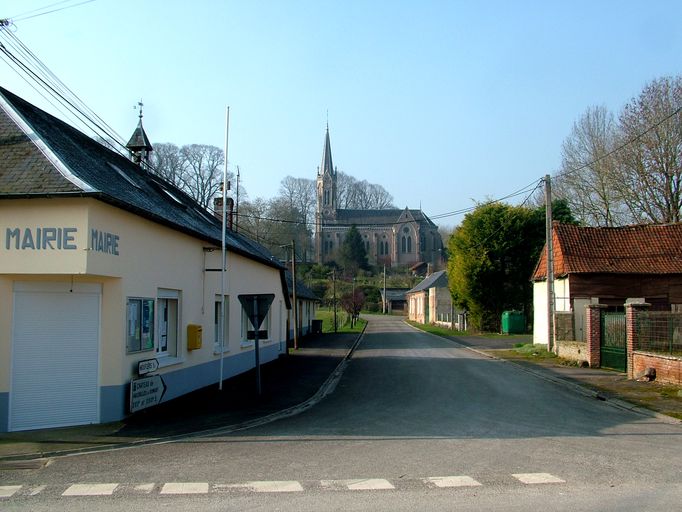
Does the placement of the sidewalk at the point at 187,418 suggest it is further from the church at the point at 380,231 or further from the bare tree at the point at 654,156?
the church at the point at 380,231

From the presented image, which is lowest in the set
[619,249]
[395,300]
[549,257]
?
[395,300]

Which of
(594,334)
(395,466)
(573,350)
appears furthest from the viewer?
(573,350)

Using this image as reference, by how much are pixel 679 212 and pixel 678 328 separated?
1887 cm

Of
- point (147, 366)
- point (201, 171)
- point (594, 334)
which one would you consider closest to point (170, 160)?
point (201, 171)

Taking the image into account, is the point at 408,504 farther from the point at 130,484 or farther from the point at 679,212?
the point at 679,212

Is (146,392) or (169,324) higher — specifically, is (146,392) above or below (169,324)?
below

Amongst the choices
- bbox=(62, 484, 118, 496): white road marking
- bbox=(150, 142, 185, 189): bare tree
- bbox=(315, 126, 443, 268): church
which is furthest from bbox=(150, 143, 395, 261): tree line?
bbox=(315, 126, 443, 268): church

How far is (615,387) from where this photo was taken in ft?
57.5

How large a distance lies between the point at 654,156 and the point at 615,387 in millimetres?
20649

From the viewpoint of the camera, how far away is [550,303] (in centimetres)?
2728

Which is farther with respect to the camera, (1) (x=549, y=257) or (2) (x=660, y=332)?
(1) (x=549, y=257)

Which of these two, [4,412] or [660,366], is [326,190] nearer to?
[660,366]

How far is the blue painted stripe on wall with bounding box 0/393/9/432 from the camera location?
10.7 meters

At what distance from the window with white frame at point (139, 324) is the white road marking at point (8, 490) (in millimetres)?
4648
